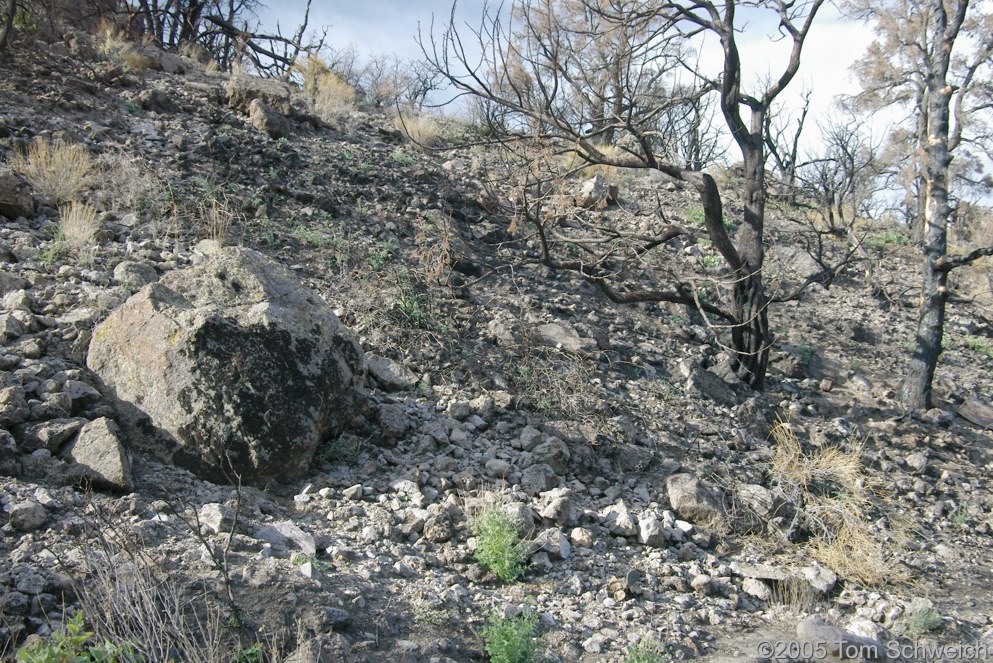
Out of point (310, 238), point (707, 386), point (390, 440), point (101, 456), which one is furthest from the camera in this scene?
point (310, 238)

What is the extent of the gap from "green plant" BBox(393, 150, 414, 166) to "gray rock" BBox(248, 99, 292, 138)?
1.36 metres

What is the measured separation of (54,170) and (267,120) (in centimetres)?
291

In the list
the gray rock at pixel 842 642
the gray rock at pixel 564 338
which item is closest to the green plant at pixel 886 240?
Answer: the gray rock at pixel 564 338

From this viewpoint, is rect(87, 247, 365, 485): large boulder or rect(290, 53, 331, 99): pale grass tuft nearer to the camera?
rect(87, 247, 365, 485): large boulder

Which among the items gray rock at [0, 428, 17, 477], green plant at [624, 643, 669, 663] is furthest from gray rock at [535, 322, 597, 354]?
gray rock at [0, 428, 17, 477]

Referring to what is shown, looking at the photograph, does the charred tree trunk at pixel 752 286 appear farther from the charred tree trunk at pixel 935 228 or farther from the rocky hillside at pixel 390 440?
the charred tree trunk at pixel 935 228

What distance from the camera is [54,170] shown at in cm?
647

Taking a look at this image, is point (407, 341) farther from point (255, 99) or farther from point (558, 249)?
point (255, 99)

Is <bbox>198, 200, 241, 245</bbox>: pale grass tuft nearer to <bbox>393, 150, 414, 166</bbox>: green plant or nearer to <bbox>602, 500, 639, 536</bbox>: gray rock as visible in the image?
<bbox>393, 150, 414, 166</bbox>: green plant

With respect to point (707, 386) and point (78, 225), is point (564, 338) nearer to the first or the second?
point (707, 386)

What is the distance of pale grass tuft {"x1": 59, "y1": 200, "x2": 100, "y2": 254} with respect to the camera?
18.8 feet

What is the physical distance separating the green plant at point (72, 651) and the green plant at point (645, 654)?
2074 millimetres

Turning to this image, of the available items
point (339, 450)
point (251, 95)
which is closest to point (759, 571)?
point (339, 450)

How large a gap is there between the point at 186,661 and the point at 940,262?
7.62 m
